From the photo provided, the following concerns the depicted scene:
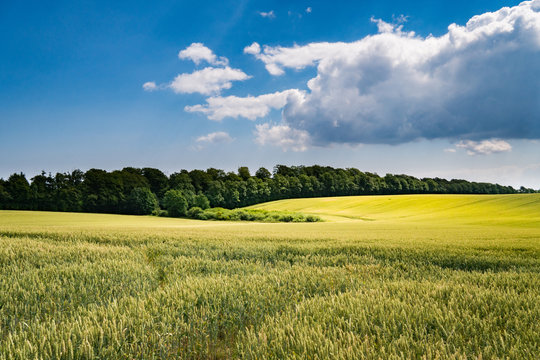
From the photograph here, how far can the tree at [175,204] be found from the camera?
6738 centimetres

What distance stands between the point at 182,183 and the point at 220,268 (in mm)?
87881

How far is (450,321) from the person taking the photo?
2.95m

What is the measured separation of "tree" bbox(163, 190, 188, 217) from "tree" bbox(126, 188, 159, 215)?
807 cm

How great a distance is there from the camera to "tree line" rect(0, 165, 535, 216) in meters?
70.1

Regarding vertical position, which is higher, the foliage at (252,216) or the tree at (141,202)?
the tree at (141,202)

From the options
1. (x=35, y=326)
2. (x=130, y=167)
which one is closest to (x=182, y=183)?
(x=130, y=167)

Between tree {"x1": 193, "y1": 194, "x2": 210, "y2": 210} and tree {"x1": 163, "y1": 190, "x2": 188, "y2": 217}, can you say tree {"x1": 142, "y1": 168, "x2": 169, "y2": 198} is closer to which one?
Result: tree {"x1": 193, "y1": 194, "x2": 210, "y2": 210}

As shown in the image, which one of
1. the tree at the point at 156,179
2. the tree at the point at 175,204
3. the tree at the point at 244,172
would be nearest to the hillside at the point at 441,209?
the tree at the point at 175,204

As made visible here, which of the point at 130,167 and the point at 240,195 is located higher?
the point at 130,167

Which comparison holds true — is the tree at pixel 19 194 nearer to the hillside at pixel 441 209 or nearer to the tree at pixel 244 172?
the hillside at pixel 441 209

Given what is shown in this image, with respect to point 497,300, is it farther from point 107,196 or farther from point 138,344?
point 107,196

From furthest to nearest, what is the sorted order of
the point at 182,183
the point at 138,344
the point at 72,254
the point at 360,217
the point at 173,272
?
the point at 182,183, the point at 360,217, the point at 72,254, the point at 173,272, the point at 138,344

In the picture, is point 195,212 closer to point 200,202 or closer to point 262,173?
point 200,202

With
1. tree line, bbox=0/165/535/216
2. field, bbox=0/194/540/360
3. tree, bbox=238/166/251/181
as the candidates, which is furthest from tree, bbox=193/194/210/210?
field, bbox=0/194/540/360
